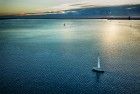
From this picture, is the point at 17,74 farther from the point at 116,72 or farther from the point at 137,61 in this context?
the point at 137,61

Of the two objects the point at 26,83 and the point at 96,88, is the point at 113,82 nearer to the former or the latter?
the point at 96,88

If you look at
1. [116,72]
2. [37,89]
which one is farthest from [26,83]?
[116,72]

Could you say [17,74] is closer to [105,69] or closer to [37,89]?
[37,89]

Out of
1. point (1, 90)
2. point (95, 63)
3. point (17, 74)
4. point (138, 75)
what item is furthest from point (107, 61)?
point (1, 90)

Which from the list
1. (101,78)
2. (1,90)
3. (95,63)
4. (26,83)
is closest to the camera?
(1,90)

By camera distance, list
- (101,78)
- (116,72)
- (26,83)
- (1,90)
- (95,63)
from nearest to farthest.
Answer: (1,90)
(26,83)
(101,78)
(116,72)
(95,63)

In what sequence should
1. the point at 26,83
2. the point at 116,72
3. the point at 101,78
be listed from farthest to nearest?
the point at 116,72, the point at 101,78, the point at 26,83

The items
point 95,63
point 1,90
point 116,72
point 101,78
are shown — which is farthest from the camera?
point 95,63

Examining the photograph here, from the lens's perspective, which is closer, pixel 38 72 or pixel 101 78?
pixel 101 78
